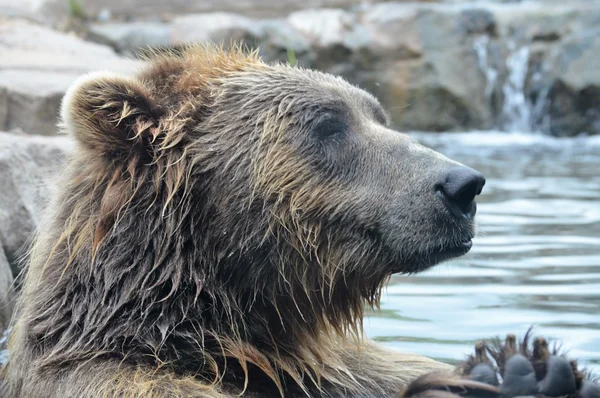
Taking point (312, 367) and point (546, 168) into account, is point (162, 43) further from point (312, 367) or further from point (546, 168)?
point (312, 367)

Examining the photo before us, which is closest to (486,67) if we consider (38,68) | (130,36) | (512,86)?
(512,86)

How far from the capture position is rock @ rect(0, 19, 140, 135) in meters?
8.65

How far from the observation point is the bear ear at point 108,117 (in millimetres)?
4469

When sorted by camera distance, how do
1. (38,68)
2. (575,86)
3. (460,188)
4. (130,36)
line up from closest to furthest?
(460,188)
(38,68)
(575,86)
(130,36)

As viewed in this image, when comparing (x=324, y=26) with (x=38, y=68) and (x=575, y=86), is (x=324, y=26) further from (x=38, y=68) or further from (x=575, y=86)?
(x=38, y=68)

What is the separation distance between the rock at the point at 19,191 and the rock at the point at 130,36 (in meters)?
11.7

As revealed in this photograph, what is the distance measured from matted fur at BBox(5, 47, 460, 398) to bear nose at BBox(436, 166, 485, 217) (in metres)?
0.09

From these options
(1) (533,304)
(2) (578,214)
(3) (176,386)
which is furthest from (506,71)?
(3) (176,386)

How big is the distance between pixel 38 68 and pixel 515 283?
18.2 ft

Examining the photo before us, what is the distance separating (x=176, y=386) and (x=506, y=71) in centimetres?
1623

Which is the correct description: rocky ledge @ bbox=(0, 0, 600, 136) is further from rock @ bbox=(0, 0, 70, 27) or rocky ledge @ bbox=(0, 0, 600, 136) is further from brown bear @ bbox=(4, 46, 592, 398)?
brown bear @ bbox=(4, 46, 592, 398)

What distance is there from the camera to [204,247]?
4441 millimetres

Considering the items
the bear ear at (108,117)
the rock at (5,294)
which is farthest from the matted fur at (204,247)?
the rock at (5,294)

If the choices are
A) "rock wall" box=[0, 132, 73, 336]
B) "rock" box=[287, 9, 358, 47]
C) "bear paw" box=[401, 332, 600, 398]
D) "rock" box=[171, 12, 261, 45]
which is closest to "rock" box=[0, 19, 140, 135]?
"rock wall" box=[0, 132, 73, 336]
